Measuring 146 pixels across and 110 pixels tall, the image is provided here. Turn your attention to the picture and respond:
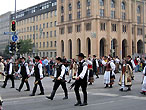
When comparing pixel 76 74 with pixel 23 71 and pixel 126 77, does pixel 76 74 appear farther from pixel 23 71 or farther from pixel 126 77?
pixel 23 71

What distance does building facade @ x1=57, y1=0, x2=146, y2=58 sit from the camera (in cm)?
6644

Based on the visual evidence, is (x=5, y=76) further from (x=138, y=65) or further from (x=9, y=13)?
(x=9, y=13)

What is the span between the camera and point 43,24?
9106cm

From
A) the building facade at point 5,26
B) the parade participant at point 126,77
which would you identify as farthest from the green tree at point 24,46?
the parade participant at point 126,77

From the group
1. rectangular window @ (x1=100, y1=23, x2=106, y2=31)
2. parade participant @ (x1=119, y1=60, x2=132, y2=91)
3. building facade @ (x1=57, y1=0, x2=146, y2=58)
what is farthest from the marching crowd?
rectangular window @ (x1=100, y1=23, x2=106, y2=31)

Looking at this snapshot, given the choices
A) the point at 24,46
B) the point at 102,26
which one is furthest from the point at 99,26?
the point at 24,46

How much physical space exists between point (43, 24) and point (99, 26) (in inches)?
1176

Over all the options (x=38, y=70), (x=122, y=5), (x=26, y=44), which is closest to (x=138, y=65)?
(x=38, y=70)

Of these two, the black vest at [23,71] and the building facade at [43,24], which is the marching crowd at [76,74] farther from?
the building facade at [43,24]

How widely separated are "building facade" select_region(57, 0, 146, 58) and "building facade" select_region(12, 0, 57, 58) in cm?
1009

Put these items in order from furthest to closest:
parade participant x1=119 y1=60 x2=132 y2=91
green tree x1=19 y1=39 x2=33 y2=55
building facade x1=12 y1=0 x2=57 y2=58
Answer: building facade x1=12 y1=0 x2=57 y2=58 < green tree x1=19 y1=39 x2=33 y2=55 < parade participant x1=119 y1=60 x2=132 y2=91

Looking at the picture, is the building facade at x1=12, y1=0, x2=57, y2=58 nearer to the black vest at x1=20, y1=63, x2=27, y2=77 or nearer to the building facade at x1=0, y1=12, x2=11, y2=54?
the building facade at x1=0, y1=12, x2=11, y2=54

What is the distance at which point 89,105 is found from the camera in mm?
10195

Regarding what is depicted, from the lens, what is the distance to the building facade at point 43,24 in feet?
286
